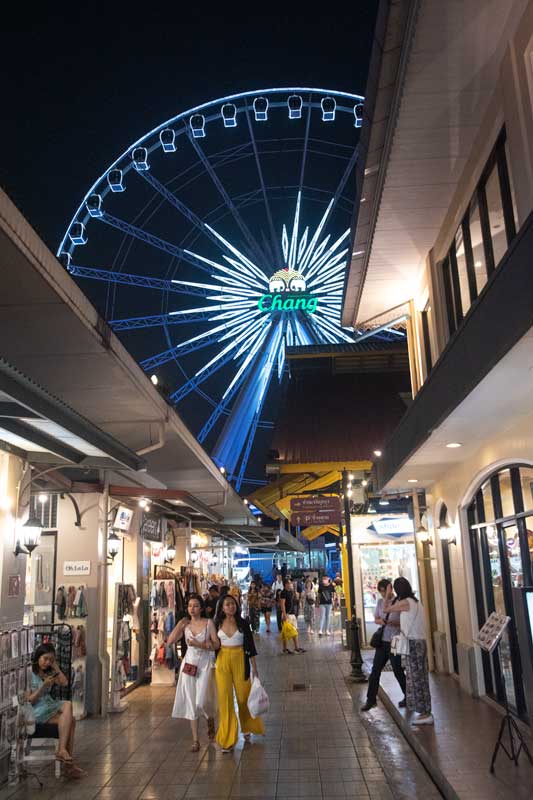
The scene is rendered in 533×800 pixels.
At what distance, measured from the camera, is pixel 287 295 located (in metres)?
25.3

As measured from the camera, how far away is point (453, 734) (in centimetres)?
788

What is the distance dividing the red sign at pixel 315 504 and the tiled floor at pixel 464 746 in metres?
8.06

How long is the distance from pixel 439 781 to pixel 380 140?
6.59 metres

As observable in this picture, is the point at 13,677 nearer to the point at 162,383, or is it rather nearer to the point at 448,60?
the point at 162,383

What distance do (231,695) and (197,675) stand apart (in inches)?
24.0

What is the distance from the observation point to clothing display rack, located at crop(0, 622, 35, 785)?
7.18m

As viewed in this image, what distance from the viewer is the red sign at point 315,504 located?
18811 millimetres

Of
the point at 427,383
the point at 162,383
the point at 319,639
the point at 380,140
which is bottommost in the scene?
the point at 319,639

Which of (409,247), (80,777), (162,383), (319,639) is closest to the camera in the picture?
(80,777)

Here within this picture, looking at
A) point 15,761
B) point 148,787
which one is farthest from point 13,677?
point 148,787

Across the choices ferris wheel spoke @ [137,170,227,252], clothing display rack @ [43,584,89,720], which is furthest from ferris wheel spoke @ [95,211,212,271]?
clothing display rack @ [43,584,89,720]

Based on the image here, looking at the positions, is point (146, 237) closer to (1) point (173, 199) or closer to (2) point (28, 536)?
(1) point (173, 199)

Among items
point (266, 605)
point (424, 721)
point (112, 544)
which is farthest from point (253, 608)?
point (424, 721)

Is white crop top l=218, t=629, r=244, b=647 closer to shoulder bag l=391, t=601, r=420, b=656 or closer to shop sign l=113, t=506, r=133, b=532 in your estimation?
shoulder bag l=391, t=601, r=420, b=656
